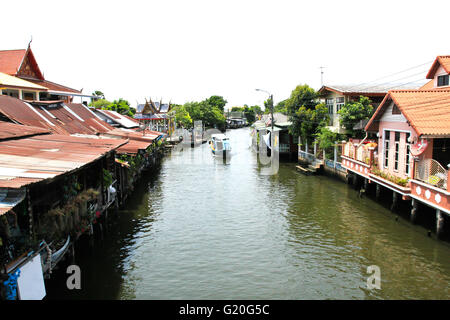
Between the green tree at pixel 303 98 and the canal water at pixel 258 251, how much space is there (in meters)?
14.9

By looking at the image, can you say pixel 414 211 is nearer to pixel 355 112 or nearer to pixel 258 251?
pixel 258 251

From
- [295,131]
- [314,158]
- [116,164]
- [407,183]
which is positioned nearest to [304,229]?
[407,183]

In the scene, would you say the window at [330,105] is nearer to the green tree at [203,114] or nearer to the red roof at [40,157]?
the red roof at [40,157]

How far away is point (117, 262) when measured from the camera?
570 inches

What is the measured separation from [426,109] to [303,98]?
2103 cm

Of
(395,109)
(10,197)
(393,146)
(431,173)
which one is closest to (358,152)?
(393,146)

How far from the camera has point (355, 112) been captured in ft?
98.5

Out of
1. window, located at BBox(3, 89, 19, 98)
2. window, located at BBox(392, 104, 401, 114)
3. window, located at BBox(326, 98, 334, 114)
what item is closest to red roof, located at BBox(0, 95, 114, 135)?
window, located at BBox(3, 89, 19, 98)

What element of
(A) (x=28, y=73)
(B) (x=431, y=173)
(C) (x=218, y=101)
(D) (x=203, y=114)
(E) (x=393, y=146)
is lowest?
(B) (x=431, y=173)

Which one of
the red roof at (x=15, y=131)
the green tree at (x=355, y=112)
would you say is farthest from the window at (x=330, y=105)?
the red roof at (x=15, y=131)

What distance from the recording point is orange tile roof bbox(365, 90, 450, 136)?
53.7 feet

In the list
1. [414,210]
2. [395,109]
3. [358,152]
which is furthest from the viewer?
[358,152]

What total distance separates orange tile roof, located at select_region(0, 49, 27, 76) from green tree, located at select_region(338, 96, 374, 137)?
→ 27.2 meters

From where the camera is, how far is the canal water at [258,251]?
40.6ft
